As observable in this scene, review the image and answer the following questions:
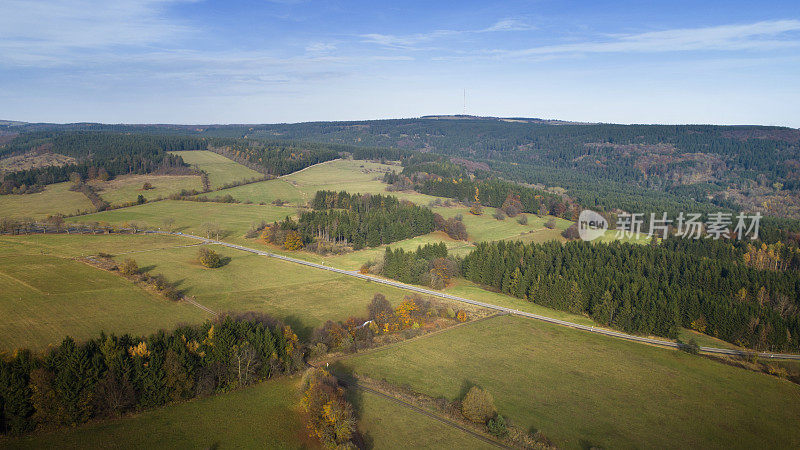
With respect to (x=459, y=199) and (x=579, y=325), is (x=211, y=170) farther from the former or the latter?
(x=579, y=325)

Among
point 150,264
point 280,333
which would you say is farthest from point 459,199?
point 280,333

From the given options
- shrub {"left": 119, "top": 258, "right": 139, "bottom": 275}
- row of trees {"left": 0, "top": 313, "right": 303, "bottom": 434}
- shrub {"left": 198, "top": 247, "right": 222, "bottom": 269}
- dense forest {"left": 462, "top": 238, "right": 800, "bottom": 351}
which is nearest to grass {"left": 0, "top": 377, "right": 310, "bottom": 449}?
row of trees {"left": 0, "top": 313, "right": 303, "bottom": 434}

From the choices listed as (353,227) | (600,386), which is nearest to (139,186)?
(353,227)

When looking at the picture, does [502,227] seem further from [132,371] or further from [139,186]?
[139,186]

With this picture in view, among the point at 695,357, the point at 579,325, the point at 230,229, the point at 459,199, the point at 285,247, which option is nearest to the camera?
the point at 695,357

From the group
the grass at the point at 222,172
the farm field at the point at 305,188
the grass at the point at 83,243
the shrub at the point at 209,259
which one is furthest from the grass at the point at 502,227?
the grass at the point at 222,172
